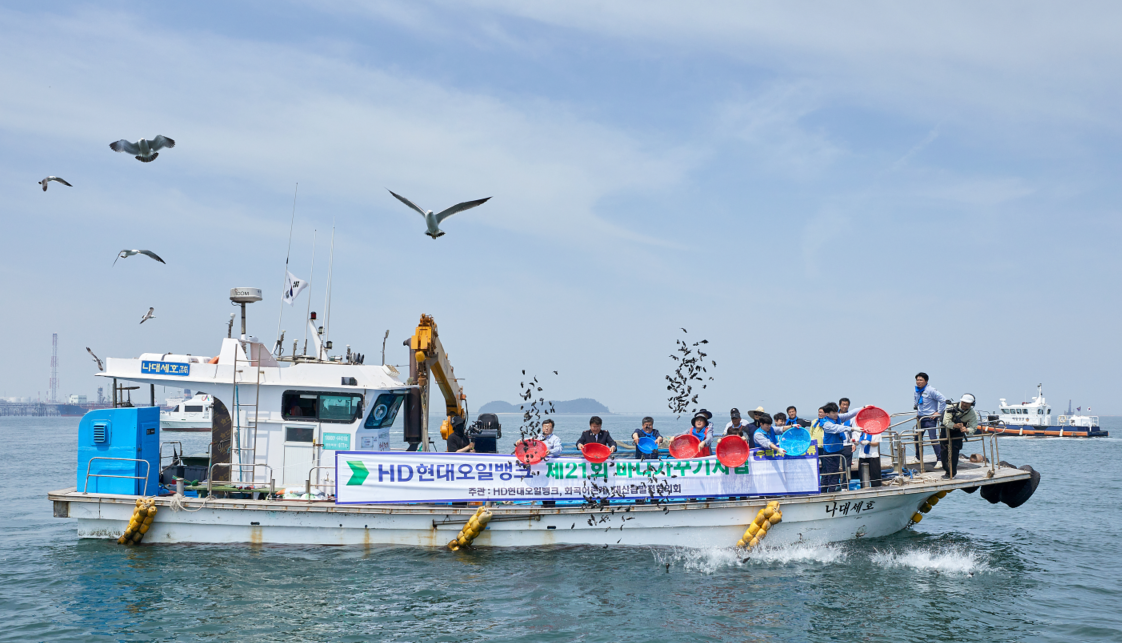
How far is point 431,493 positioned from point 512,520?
1491 millimetres

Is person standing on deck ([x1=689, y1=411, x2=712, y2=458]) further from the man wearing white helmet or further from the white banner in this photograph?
the man wearing white helmet

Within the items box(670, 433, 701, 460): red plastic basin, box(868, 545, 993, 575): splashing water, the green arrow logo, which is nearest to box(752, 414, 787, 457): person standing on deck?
box(670, 433, 701, 460): red plastic basin

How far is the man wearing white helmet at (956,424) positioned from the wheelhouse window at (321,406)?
10617 millimetres

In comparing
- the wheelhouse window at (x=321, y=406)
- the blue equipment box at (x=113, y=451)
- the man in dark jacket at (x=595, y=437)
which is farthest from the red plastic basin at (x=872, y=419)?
the blue equipment box at (x=113, y=451)

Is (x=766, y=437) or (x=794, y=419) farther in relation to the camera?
(x=794, y=419)

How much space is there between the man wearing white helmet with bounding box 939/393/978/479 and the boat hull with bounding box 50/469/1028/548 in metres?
0.44

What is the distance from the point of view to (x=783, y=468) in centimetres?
1297

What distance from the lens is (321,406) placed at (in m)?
14.3

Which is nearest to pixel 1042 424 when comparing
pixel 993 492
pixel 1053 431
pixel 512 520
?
pixel 1053 431

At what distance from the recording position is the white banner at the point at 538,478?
13.0 metres

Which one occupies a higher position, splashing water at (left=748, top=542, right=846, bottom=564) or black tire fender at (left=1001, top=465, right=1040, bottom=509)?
black tire fender at (left=1001, top=465, right=1040, bottom=509)

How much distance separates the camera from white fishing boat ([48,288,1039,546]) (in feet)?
42.3

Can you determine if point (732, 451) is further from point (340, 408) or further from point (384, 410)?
point (340, 408)

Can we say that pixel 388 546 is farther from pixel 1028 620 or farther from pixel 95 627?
pixel 1028 620
